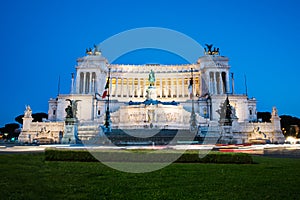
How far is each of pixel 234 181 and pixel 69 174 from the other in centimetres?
610

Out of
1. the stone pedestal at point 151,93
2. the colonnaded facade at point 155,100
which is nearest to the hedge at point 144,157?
the colonnaded facade at point 155,100

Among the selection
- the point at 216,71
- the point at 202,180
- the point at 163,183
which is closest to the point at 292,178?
the point at 202,180

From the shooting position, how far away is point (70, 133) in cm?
3716

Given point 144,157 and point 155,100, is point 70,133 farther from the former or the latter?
point 155,100

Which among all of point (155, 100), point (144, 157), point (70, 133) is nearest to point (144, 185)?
point (144, 157)

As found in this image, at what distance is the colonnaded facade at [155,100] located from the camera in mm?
56094

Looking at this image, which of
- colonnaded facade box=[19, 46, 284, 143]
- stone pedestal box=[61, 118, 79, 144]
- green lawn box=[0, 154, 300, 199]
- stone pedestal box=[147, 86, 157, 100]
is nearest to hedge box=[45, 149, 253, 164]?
green lawn box=[0, 154, 300, 199]

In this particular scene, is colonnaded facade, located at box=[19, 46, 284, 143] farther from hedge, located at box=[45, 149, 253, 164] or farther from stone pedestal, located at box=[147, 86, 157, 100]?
hedge, located at box=[45, 149, 253, 164]

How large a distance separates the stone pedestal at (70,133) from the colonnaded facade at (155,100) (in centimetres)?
602

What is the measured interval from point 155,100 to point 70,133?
3082 cm

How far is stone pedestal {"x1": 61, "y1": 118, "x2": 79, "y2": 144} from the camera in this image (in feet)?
120

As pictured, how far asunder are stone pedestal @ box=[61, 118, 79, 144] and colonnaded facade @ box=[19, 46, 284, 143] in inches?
237

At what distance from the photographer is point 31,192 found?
6.94 m

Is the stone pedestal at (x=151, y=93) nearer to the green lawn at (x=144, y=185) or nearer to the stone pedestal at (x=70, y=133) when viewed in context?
the stone pedestal at (x=70, y=133)
